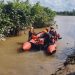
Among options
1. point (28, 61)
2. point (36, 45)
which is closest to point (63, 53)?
point (36, 45)

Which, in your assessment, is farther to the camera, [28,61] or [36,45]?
[36,45]

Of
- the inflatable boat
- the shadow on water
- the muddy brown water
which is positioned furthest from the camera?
the inflatable boat

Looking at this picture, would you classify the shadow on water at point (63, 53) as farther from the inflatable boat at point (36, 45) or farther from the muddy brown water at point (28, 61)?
the inflatable boat at point (36, 45)

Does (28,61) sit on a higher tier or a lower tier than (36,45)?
lower

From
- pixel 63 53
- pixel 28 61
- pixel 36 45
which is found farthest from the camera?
pixel 36 45

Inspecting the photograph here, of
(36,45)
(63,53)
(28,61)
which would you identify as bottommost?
(63,53)

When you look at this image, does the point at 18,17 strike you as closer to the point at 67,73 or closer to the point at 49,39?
the point at 49,39

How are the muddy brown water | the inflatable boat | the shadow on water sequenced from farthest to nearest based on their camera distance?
1. the inflatable boat
2. the shadow on water
3. the muddy brown water

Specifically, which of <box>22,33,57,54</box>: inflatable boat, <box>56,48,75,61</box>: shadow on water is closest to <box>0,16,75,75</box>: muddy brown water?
<box>56,48,75,61</box>: shadow on water

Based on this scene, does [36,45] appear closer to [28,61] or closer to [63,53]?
[63,53]

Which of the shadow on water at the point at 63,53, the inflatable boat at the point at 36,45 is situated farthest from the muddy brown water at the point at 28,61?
the inflatable boat at the point at 36,45

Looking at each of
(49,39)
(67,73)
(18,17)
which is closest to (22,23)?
(18,17)

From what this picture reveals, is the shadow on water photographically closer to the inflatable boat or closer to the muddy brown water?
the muddy brown water

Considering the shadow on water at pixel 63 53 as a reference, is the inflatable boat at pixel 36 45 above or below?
above
